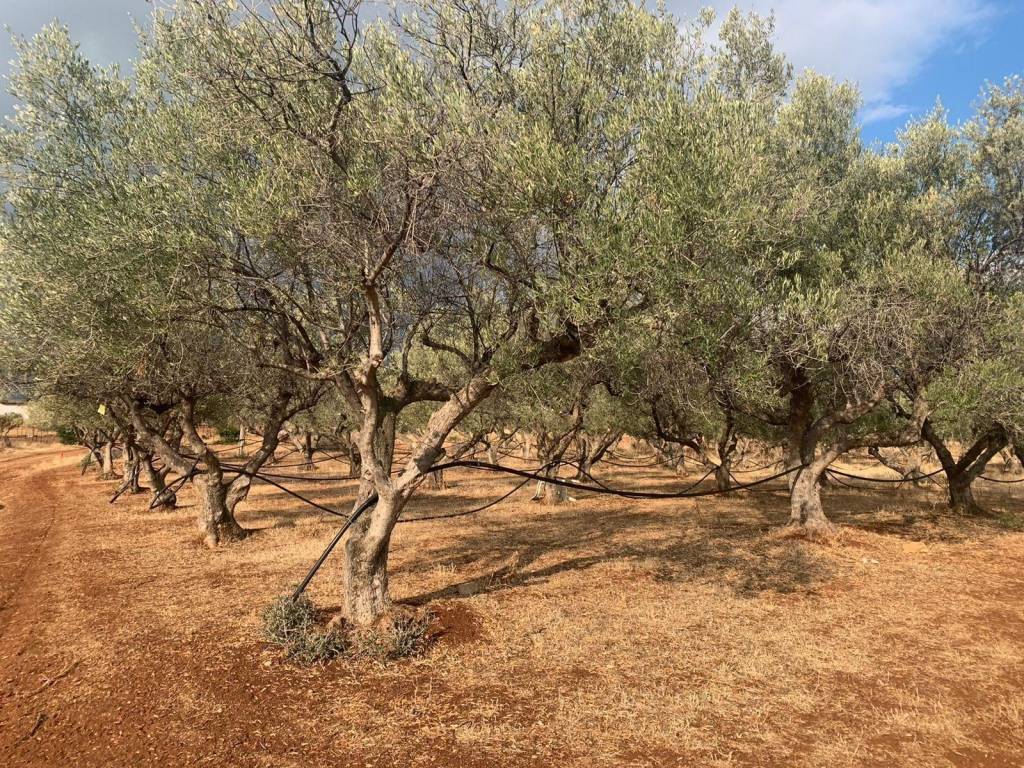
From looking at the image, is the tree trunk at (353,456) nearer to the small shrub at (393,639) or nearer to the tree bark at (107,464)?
the tree bark at (107,464)

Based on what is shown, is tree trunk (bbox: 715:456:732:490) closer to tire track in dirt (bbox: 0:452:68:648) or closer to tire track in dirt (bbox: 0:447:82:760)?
tire track in dirt (bbox: 0:447:82:760)

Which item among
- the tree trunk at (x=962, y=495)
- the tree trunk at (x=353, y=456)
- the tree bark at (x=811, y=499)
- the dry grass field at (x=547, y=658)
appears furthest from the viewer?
the tree trunk at (x=353, y=456)

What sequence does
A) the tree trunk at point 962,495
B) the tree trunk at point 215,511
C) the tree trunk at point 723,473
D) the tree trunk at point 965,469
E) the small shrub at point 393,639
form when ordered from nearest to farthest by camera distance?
1. the small shrub at point 393,639
2. the tree trunk at point 215,511
3. the tree trunk at point 965,469
4. the tree trunk at point 962,495
5. the tree trunk at point 723,473

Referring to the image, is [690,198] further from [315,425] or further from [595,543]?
[315,425]

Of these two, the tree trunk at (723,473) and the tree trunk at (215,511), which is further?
the tree trunk at (723,473)

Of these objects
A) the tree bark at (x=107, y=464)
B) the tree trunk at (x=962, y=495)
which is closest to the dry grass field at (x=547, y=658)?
the tree trunk at (x=962, y=495)

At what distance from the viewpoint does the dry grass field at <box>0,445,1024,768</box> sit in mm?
6238

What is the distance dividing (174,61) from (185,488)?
92.2 feet

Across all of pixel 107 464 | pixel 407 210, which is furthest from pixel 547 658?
pixel 107 464

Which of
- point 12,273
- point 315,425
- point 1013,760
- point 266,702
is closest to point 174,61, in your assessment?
point 12,273

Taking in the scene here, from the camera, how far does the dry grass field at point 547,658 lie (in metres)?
6.24

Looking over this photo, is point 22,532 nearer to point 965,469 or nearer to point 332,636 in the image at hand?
point 332,636

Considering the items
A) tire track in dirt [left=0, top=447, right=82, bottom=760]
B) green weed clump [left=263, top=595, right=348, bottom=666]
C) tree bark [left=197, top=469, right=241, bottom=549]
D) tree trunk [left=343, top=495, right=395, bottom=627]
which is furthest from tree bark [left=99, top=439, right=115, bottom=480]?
tree trunk [left=343, top=495, right=395, bottom=627]

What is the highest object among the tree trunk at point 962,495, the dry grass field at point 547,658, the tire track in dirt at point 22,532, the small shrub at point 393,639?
the tree trunk at point 962,495
